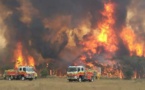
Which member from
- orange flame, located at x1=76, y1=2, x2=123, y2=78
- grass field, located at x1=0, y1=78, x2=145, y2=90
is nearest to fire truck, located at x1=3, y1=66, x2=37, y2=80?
grass field, located at x1=0, y1=78, x2=145, y2=90

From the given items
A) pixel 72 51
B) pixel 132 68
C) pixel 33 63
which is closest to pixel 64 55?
pixel 72 51

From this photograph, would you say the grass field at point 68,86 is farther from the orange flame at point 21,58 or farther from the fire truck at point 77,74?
the orange flame at point 21,58

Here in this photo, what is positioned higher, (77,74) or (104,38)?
(104,38)

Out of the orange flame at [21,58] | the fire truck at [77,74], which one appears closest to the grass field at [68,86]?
the fire truck at [77,74]

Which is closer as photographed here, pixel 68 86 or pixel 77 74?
pixel 68 86

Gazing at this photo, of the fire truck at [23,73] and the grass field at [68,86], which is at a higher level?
the fire truck at [23,73]

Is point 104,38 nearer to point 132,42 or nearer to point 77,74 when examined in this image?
point 132,42

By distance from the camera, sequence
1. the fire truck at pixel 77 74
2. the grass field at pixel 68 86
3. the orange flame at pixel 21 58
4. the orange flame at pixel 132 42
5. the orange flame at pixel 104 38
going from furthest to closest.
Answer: the orange flame at pixel 132 42
the orange flame at pixel 104 38
the orange flame at pixel 21 58
the fire truck at pixel 77 74
the grass field at pixel 68 86

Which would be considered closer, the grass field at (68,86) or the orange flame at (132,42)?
the grass field at (68,86)

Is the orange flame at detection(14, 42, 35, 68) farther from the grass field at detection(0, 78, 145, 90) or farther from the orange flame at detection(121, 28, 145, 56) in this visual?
the grass field at detection(0, 78, 145, 90)

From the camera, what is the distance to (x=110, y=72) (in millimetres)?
107812

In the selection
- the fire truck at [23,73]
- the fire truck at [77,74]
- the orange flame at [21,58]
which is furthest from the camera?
the orange flame at [21,58]

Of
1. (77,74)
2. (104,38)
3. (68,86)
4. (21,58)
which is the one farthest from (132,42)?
(68,86)

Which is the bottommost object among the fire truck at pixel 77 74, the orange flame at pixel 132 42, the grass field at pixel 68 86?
the grass field at pixel 68 86
